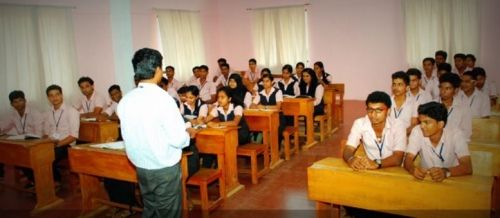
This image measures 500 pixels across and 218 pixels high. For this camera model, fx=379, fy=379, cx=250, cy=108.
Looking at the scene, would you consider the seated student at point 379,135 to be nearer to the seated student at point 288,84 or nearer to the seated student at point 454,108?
the seated student at point 454,108

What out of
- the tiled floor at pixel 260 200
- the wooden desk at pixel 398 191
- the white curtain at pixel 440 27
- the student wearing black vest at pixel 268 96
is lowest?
the tiled floor at pixel 260 200

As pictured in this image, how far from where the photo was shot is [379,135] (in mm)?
2736

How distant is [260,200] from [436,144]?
181 centimetres

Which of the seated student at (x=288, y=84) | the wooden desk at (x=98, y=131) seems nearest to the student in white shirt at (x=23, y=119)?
the wooden desk at (x=98, y=131)

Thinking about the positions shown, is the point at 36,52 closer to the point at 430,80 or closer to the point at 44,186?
the point at 44,186

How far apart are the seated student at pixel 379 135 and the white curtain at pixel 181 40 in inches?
266

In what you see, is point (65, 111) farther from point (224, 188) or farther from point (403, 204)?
point (403, 204)

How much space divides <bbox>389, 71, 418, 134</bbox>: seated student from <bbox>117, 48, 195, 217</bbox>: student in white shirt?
2278 millimetres

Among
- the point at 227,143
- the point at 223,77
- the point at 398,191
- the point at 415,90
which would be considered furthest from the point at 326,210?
the point at 223,77

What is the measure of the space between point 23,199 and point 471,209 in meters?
4.24

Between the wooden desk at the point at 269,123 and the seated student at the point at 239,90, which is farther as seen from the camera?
the seated student at the point at 239,90

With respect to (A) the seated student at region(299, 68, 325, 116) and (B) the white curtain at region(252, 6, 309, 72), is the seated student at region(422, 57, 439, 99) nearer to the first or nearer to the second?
(A) the seated student at region(299, 68, 325, 116)

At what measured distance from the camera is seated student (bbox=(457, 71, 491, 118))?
3.91m

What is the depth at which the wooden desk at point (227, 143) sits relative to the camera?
374cm
